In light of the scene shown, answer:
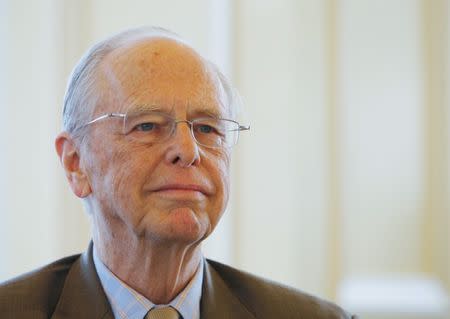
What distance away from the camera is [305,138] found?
2711mm

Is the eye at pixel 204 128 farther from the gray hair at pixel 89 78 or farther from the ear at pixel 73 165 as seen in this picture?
the ear at pixel 73 165

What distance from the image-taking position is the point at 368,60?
276 cm

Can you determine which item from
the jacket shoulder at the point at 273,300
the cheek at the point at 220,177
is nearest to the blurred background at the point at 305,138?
the jacket shoulder at the point at 273,300

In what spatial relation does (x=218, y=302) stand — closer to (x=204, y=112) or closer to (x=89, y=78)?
(x=204, y=112)

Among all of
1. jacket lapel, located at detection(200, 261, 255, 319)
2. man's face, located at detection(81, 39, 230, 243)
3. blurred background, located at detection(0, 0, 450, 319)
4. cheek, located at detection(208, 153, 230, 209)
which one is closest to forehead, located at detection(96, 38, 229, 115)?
man's face, located at detection(81, 39, 230, 243)

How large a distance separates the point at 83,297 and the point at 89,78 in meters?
0.48

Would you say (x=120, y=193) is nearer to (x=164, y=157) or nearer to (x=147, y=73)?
(x=164, y=157)

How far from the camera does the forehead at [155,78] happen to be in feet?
5.06

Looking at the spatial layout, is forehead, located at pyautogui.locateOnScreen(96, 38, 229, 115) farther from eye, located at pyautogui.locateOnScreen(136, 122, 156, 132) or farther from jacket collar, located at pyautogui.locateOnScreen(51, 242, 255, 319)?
jacket collar, located at pyautogui.locateOnScreen(51, 242, 255, 319)

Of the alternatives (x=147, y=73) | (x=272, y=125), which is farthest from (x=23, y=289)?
(x=272, y=125)

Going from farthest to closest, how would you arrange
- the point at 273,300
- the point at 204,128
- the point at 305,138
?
the point at 305,138 → the point at 273,300 → the point at 204,128

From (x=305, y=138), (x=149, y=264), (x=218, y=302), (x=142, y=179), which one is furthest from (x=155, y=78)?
(x=305, y=138)

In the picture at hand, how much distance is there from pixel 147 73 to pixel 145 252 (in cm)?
38

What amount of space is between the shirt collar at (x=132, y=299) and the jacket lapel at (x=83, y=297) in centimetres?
2
